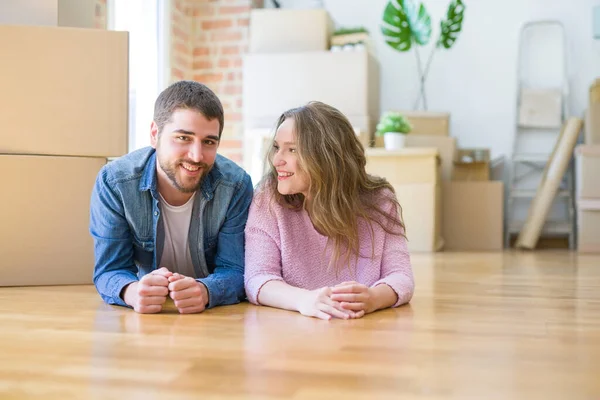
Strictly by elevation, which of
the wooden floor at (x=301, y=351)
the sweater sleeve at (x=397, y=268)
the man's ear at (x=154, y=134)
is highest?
the man's ear at (x=154, y=134)

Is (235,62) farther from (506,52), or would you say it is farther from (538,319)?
(538,319)

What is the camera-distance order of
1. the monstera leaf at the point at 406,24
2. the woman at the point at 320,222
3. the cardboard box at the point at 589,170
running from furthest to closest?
the monstera leaf at the point at 406,24 → the cardboard box at the point at 589,170 → the woman at the point at 320,222

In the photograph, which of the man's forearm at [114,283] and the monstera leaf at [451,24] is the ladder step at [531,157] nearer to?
the monstera leaf at [451,24]

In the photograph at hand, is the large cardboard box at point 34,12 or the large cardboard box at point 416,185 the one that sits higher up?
the large cardboard box at point 34,12

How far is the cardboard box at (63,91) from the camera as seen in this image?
2494 millimetres

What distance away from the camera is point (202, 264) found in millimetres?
2125

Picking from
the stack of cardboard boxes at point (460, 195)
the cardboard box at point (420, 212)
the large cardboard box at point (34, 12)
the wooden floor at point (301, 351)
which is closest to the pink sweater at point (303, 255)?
the wooden floor at point (301, 351)

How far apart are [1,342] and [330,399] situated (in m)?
0.75

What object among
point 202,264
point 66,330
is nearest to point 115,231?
point 202,264

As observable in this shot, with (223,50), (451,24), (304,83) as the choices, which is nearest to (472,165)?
(451,24)

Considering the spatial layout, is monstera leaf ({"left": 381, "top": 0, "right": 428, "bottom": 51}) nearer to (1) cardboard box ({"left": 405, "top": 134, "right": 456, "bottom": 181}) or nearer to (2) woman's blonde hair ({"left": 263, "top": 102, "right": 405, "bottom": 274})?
(1) cardboard box ({"left": 405, "top": 134, "right": 456, "bottom": 181})

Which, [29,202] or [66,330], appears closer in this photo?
[66,330]

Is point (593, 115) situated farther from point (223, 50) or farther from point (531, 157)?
point (223, 50)

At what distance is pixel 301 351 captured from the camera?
4.59 ft
